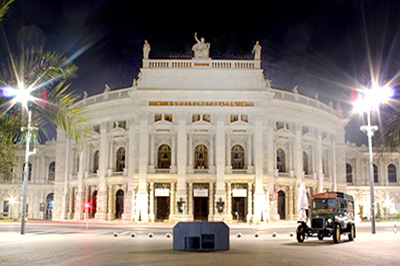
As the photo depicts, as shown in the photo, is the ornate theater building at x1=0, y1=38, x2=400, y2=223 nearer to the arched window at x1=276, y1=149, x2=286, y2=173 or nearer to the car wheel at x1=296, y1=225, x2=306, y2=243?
the arched window at x1=276, y1=149, x2=286, y2=173

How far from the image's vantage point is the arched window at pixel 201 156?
5278cm

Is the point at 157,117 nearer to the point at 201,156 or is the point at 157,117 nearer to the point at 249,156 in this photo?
the point at 201,156

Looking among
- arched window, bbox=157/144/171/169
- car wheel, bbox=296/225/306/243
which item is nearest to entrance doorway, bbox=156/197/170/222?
arched window, bbox=157/144/171/169

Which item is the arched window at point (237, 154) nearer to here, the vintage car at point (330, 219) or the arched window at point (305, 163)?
the arched window at point (305, 163)

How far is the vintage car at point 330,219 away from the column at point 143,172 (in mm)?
26847

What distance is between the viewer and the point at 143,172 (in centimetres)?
5078

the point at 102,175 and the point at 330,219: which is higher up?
the point at 102,175

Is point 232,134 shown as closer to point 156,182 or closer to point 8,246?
point 156,182

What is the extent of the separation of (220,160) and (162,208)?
8276mm

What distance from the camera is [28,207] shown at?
6831 cm

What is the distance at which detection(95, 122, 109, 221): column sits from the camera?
53.4 metres

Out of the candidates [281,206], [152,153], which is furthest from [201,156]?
[281,206]

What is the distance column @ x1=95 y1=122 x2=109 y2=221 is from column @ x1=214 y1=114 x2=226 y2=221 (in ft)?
43.3

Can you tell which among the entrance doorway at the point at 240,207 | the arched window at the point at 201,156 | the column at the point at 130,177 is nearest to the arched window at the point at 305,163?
the entrance doorway at the point at 240,207
